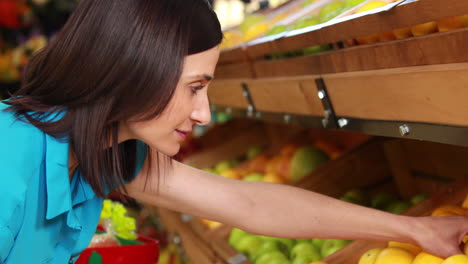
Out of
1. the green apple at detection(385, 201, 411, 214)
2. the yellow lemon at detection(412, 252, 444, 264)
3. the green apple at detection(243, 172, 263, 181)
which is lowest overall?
the green apple at detection(243, 172, 263, 181)

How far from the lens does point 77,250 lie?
143 cm

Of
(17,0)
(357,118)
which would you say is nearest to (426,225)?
(357,118)

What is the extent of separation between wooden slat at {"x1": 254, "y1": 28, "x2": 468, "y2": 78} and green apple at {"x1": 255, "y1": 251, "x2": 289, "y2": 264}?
0.62 metres

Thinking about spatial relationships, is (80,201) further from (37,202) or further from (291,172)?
(291,172)

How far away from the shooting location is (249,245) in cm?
207

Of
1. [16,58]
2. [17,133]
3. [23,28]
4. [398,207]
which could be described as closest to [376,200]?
[398,207]

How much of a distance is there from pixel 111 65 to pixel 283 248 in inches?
44.0

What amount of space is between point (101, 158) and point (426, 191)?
1.41 m

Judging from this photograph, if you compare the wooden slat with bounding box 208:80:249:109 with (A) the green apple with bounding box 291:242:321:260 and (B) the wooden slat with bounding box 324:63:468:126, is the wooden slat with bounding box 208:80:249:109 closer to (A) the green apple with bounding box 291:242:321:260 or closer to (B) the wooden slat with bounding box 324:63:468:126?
(A) the green apple with bounding box 291:242:321:260

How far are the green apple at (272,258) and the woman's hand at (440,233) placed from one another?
655mm

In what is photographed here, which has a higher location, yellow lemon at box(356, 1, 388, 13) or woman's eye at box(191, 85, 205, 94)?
woman's eye at box(191, 85, 205, 94)

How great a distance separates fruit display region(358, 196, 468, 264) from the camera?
1.17m

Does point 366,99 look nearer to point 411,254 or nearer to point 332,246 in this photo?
point 411,254

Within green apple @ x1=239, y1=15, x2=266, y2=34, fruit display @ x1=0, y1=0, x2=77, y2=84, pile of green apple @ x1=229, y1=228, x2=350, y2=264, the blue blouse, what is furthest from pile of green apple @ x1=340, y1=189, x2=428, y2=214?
fruit display @ x1=0, y1=0, x2=77, y2=84
